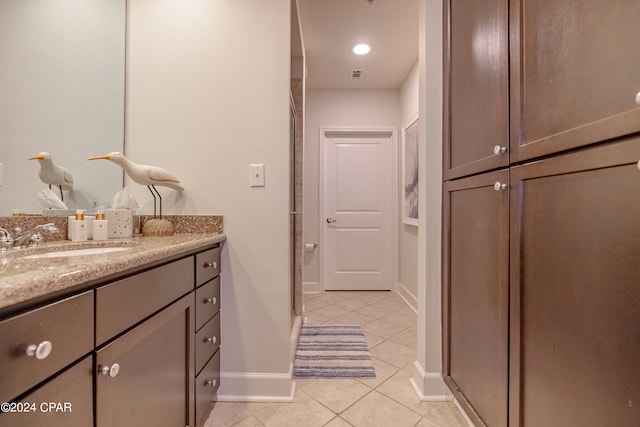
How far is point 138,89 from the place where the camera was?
158 centimetres

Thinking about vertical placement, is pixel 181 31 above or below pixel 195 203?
above

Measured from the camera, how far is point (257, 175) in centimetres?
157

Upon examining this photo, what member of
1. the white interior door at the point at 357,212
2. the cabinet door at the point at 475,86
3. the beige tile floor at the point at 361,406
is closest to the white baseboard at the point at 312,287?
the white interior door at the point at 357,212

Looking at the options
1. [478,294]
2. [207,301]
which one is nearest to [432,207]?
[478,294]

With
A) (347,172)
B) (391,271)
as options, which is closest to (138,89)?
(347,172)

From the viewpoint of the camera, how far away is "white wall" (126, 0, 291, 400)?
61.4 inches

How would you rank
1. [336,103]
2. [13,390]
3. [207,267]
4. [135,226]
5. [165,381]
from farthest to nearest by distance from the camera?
[336,103], [135,226], [207,267], [165,381], [13,390]

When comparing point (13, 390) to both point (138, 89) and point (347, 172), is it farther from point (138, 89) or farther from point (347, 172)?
point (347, 172)

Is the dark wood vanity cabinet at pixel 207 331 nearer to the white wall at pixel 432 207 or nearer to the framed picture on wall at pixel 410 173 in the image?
the white wall at pixel 432 207

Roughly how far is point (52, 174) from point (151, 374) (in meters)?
0.96

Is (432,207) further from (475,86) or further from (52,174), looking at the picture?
(52,174)

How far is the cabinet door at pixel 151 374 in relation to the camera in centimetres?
72

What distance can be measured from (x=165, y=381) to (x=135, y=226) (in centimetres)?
88

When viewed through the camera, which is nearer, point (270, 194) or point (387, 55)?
point (270, 194)
